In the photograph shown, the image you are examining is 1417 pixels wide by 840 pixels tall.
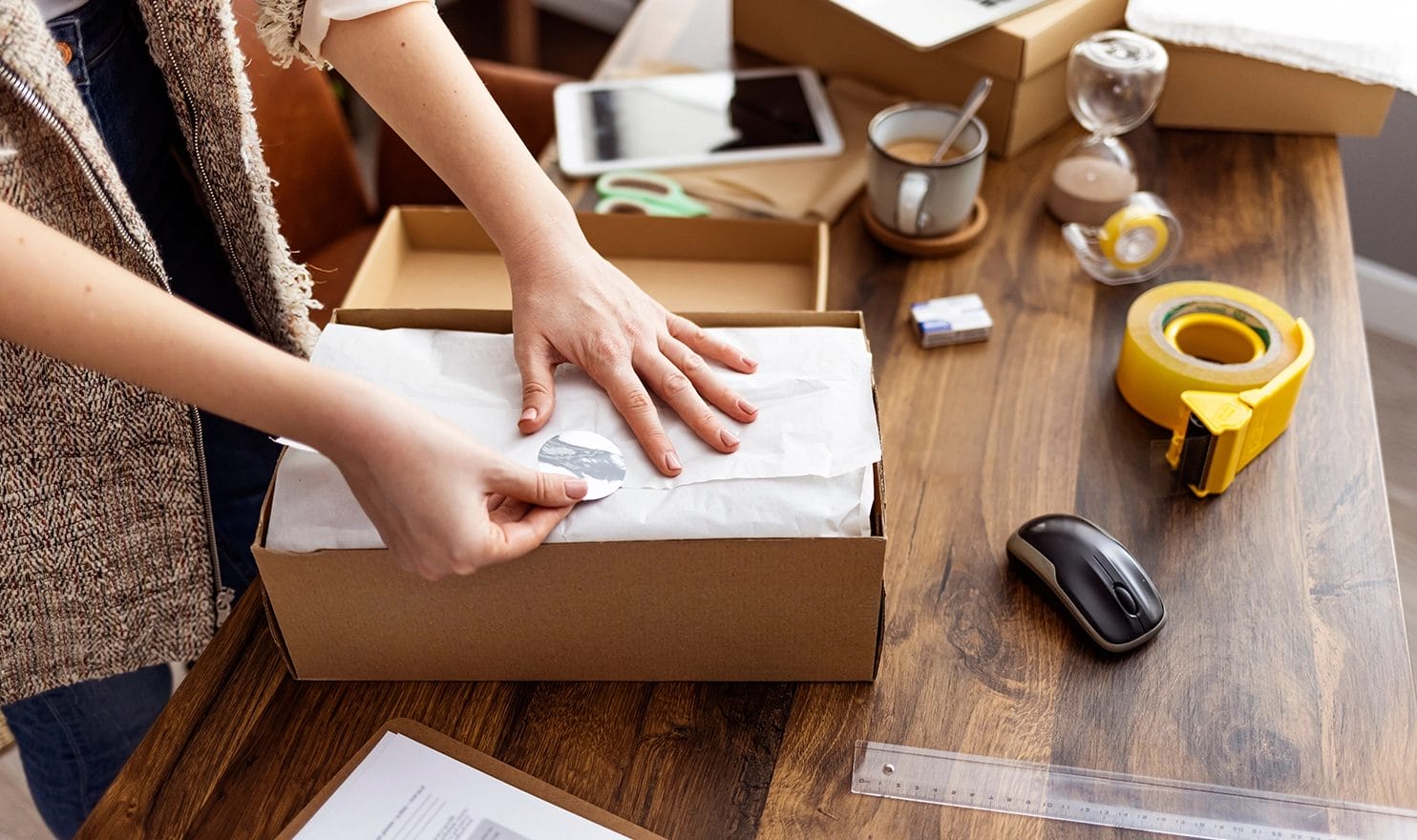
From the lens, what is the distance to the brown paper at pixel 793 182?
1.26 m

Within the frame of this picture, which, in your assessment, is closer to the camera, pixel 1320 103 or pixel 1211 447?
pixel 1211 447

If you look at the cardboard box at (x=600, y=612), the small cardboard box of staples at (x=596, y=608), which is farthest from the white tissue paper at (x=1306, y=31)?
the cardboard box at (x=600, y=612)

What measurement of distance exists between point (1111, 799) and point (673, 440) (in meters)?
0.38

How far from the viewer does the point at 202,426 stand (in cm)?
104

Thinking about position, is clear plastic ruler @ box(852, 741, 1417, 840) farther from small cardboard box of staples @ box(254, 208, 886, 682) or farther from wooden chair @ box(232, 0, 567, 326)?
wooden chair @ box(232, 0, 567, 326)

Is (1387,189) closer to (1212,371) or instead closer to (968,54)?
(968,54)

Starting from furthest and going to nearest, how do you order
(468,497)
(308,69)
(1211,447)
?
(308,69) < (1211,447) < (468,497)

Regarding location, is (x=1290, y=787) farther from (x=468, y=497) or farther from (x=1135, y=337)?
(x=468, y=497)

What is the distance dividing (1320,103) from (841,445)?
0.91 meters

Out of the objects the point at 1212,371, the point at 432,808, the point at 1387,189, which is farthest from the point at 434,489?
the point at 1387,189

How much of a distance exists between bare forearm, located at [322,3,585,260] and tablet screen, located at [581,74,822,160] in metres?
0.41

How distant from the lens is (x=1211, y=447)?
0.90m

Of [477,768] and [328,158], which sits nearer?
[477,768]

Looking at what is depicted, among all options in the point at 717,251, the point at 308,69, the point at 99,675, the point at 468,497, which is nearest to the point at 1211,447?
the point at 717,251
